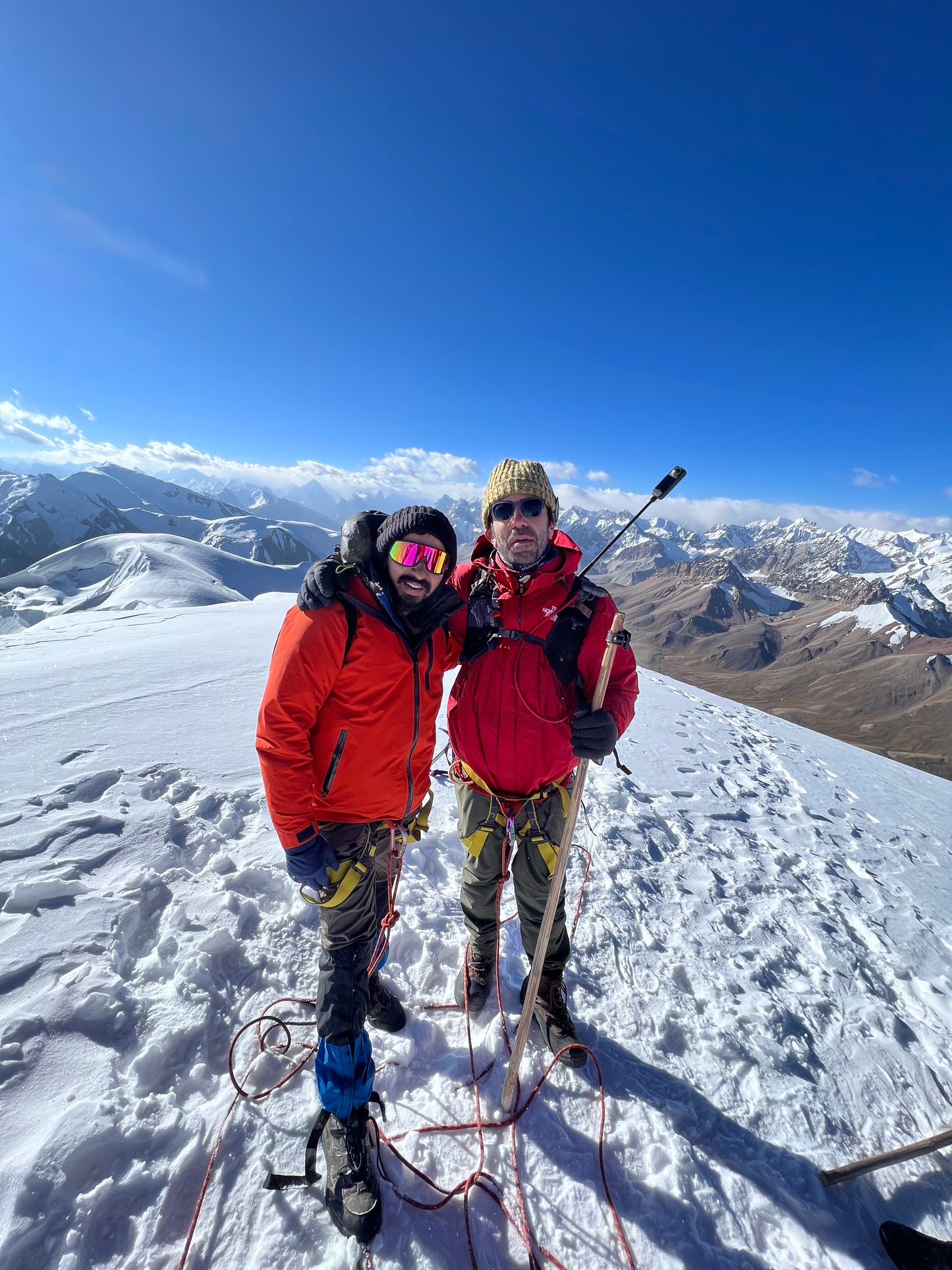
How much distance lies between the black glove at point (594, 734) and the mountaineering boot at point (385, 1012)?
8.31ft

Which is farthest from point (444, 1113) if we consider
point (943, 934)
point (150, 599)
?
point (150, 599)

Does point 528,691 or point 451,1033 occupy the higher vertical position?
point 528,691

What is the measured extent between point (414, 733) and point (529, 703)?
2.85 ft

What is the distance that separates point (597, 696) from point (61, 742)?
770 centimetres

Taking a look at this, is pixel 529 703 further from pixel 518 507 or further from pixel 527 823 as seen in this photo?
pixel 518 507

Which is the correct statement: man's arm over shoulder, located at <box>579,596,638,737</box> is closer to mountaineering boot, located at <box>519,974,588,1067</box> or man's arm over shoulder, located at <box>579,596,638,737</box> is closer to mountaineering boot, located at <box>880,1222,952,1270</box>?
mountaineering boot, located at <box>519,974,588,1067</box>

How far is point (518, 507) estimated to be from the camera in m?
3.82

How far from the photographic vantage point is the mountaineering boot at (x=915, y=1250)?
113 inches

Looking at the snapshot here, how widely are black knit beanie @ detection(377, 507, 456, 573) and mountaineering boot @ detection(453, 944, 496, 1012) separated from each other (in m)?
3.38

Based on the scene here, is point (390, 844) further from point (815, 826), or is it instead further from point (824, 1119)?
point (815, 826)

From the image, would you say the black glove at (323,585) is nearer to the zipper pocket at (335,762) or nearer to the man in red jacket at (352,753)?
the man in red jacket at (352,753)

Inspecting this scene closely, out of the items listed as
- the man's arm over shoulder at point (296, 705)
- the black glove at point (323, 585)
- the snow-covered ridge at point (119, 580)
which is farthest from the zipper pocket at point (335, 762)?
the snow-covered ridge at point (119, 580)

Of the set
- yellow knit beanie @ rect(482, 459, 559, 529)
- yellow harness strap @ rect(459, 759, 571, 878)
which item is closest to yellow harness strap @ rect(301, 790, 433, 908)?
yellow harness strap @ rect(459, 759, 571, 878)

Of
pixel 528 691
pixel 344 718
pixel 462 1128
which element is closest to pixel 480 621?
pixel 528 691
